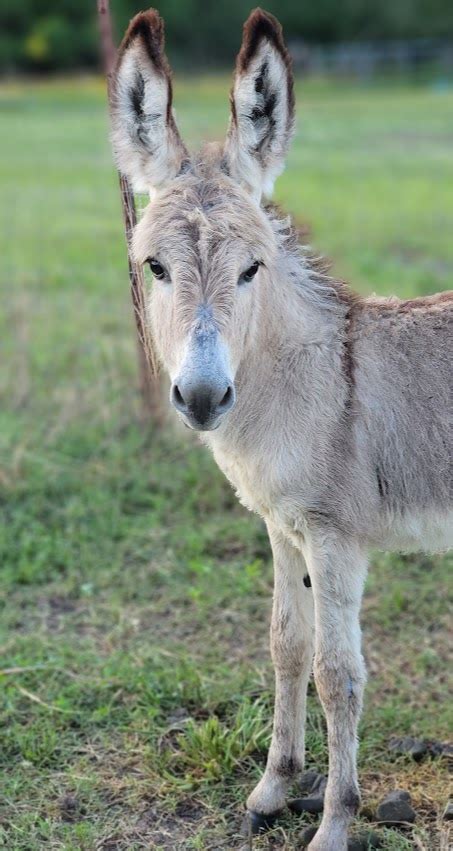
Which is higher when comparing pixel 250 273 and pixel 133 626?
pixel 250 273

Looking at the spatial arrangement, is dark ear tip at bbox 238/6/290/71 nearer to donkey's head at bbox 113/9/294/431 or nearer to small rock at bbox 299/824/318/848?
donkey's head at bbox 113/9/294/431

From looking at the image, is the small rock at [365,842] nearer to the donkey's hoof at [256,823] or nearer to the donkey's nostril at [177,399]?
the donkey's hoof at [256,823]

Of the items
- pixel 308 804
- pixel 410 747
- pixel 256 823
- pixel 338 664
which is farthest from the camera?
pixel 410 747

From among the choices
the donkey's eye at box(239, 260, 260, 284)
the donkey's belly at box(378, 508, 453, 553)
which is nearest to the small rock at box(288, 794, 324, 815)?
the donkey's belly at box(378, 508, 453, 553)

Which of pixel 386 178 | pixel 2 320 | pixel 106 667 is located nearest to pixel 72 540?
pixel 106 667

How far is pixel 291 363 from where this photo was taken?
10.7 ft

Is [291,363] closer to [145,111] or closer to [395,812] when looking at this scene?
[145,111]

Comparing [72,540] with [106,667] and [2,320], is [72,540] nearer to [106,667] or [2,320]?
[106,667]

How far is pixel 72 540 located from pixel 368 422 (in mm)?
2650

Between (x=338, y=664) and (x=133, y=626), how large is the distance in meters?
1.80

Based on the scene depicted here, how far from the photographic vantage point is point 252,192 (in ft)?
10.2

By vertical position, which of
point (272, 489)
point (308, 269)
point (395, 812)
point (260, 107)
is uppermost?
point (260, 107)

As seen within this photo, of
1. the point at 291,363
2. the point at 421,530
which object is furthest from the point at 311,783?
the point at 291,363

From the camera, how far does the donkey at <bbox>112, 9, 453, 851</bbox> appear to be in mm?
2924
